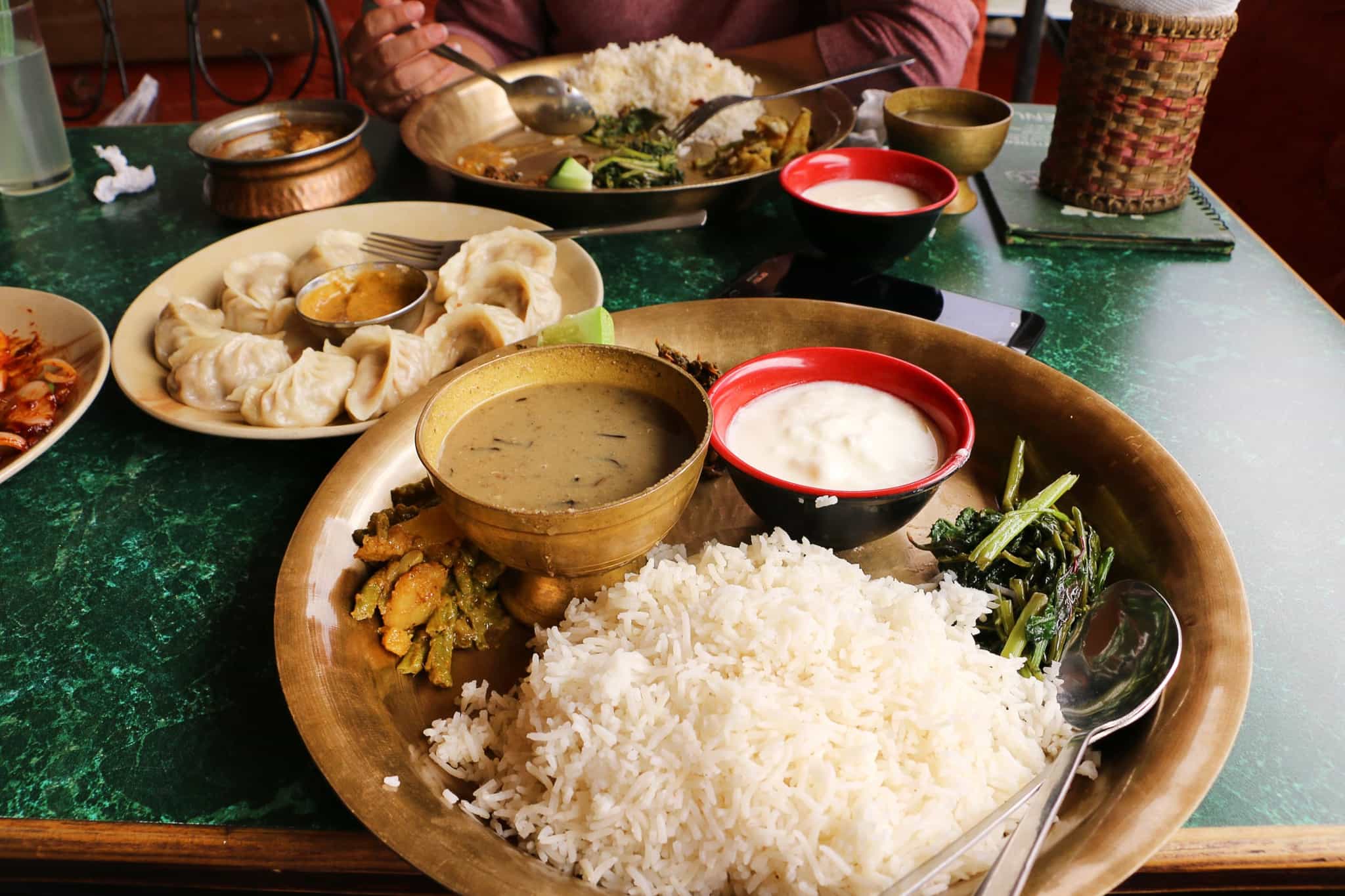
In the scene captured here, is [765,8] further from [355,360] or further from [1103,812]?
[1103,812]

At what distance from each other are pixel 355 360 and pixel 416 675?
0.77 m

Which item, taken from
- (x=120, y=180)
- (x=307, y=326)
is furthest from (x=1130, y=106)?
(x=120, y=180)

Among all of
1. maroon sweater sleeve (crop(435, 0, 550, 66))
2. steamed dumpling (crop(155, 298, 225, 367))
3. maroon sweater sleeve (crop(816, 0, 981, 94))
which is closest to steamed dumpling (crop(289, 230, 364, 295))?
steamed dumpling (crop(155, 298, 225, 367))

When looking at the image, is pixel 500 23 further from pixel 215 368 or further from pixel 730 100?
pixel 215 368

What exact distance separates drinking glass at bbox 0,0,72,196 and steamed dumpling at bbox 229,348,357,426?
5.19 feet

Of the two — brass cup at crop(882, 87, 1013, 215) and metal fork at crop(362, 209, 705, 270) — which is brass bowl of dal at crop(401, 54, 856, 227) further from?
brass cup at crop(882, 87, 1013, 215)

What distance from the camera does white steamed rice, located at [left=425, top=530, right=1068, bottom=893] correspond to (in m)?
1.01

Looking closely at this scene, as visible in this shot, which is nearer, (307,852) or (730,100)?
(307,852)

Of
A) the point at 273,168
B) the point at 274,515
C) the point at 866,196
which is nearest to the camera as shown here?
the point at 274,515

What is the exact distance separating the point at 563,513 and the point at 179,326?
1229mm

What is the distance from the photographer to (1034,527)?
1.44 metres

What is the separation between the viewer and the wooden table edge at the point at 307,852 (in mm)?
1049

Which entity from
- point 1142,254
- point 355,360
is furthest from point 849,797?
point 1142,254

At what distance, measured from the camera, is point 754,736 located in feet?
3.49
